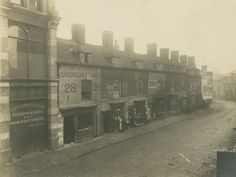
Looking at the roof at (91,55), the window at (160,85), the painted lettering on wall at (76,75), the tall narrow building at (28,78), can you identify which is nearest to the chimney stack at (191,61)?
the window at (160,85)

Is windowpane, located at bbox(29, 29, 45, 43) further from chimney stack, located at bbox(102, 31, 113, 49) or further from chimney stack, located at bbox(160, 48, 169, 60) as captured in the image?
chimney stack, located at bbox(160, 48, 169, 60)

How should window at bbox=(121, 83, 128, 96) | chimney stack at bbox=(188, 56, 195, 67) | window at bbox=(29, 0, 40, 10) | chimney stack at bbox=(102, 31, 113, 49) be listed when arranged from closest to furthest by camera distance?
window at bbox=(29, 0, 40, 10) < window at bbox=(121, 83, 128, 96) < chimney stack at bbox=(102, 31, 113, 49) < chimney stack at bbox=(188, 56, 195, 67)

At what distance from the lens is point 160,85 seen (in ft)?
112

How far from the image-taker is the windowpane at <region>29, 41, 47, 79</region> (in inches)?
651

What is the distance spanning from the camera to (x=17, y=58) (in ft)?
51.5

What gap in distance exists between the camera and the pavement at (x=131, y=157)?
44.8 ft

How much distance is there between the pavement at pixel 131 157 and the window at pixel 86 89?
3610 mm

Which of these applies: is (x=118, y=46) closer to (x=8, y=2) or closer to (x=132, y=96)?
(x=132, y=96)

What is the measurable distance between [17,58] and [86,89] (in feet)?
23.5

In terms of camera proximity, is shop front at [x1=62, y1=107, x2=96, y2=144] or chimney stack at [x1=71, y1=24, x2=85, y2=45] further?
chimney stack at [x1=71, y1=24, x2=85, y2=45]

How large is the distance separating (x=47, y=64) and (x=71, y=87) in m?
3.08

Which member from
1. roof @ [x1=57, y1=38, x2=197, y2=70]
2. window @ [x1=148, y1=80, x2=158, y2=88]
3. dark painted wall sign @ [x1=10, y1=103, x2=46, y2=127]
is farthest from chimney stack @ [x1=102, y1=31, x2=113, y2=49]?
dark painted wall sign @ [x1=10, y1=103, x2=46, y2=127]

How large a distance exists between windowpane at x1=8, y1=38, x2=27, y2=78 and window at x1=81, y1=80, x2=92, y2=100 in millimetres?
5958

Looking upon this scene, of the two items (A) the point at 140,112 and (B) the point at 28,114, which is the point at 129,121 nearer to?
(A) the point at 140,112
